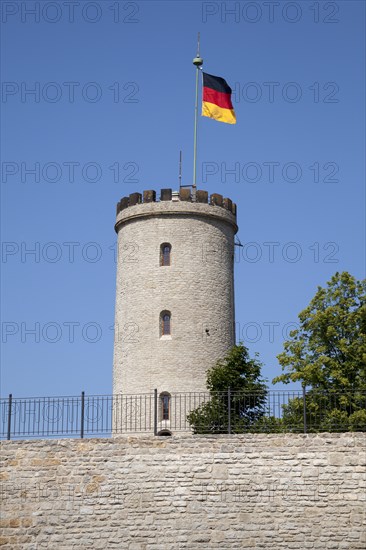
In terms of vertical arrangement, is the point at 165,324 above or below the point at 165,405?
above

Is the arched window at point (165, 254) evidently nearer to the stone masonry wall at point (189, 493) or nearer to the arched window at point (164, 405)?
the arched window at point (164, 405)

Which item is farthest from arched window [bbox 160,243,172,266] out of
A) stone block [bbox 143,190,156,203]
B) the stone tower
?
stone block [bbox 143,190,156,203]

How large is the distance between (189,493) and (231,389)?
14112mm

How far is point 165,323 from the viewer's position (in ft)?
141

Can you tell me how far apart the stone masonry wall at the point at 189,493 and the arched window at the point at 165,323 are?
17.2 metres

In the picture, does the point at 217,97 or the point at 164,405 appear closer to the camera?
the point at 164,405

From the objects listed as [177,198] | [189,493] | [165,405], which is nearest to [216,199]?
[177,198]

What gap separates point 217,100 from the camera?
144ft

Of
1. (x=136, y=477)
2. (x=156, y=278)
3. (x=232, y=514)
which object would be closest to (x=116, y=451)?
(x=136, y=477)

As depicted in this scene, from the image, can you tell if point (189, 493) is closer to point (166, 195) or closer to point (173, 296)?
point (173, 296)

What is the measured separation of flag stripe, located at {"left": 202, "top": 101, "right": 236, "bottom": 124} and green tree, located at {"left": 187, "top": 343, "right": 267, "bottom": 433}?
9.70 meters

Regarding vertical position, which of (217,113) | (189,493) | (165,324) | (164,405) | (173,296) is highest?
(217,113)

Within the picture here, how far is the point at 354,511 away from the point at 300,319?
16.4 metres

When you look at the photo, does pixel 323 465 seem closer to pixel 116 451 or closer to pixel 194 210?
pixel 116 451
